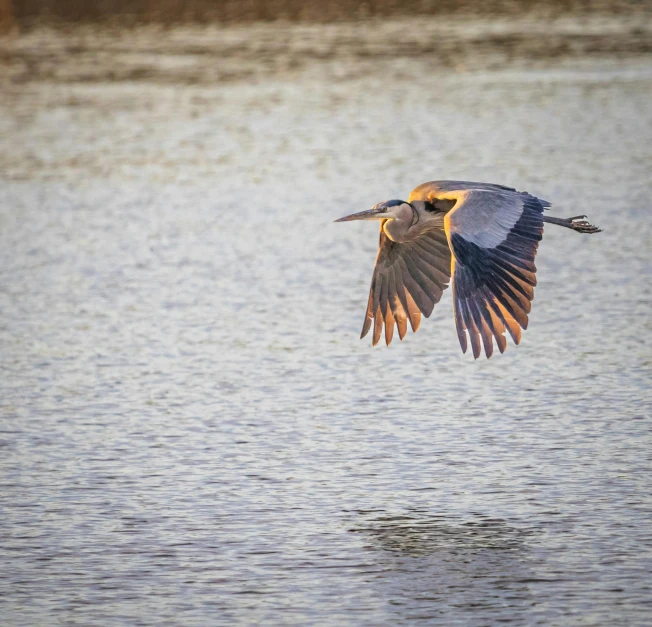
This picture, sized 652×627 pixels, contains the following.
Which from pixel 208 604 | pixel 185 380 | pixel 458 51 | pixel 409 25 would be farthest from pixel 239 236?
pixel 409 25

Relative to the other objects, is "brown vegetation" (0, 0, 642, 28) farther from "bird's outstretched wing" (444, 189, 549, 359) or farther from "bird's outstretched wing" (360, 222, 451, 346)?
"bird's outstretched wing" (444, 189, 549, 359)

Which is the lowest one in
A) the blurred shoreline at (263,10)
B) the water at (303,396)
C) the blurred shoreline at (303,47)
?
the water at (303,396)

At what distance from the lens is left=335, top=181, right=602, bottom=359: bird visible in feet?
20.3

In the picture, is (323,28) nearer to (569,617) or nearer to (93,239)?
(93,239)

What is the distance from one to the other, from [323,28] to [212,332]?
50.1ft

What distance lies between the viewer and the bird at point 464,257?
6.18m

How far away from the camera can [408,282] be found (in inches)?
288

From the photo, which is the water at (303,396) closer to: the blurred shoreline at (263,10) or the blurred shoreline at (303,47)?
the blurred shoreline at (303,47)

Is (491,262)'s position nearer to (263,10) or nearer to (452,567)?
(452,567)

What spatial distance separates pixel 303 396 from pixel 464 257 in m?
1.72

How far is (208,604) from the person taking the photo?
5.21 m

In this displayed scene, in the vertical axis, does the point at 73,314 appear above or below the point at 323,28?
below

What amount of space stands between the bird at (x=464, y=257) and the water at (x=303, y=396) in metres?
0.61

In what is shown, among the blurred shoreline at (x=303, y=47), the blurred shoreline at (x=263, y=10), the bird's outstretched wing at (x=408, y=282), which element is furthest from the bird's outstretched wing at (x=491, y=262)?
the blurred shoreline at (x=263, y=10)
